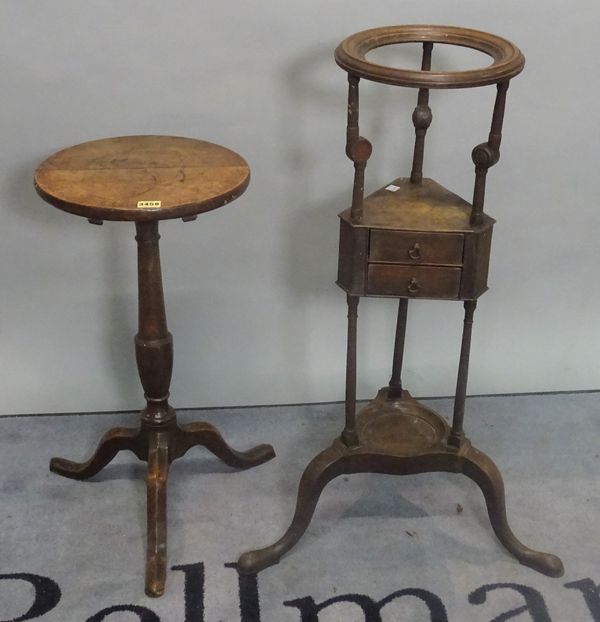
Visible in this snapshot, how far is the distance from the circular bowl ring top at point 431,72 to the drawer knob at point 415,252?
312 millimetres

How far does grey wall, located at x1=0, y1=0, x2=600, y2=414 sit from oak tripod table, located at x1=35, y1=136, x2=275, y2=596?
26 cm

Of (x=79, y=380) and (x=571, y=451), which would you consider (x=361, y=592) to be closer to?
(x=571, y=451)

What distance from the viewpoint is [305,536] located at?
2.04 meters

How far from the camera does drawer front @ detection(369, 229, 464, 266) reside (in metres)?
1.68

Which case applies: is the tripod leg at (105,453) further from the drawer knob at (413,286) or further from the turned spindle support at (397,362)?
the drawer knob at (413,286)

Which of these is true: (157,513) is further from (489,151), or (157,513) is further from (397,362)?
(489,151)

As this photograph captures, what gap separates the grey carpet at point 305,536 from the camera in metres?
1.86

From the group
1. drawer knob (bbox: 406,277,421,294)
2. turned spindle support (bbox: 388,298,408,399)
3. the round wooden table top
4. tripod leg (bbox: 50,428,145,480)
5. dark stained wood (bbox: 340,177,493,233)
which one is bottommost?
tripod leg (bbox: 50,428,145,480)

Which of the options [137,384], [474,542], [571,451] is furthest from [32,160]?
[571,451]

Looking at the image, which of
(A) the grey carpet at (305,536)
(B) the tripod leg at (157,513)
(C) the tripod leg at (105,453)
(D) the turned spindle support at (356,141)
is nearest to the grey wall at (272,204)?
(A) the grey carpet at (305,536)

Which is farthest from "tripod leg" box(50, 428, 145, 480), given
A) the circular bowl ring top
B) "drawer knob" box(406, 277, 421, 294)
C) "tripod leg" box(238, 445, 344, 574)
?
the circular bowl ring top

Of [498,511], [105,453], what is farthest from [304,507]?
[105,453]

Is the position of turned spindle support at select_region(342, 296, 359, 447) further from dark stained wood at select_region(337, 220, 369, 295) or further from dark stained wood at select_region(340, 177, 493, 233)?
dark stained wood at select_region(340, 177, 493, 233)

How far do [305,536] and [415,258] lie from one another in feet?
2.46
